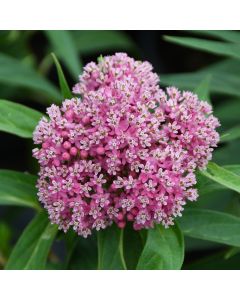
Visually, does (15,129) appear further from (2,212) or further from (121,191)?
(2,212)

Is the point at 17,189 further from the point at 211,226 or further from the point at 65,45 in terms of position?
the point at 65,45

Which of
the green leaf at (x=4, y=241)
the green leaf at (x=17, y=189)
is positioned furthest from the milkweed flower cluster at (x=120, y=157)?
the green leaf at (x=4, y=241)

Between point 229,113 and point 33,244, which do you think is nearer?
Answer: point 33,244

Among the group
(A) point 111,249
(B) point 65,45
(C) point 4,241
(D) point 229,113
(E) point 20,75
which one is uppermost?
(B) point 65,45

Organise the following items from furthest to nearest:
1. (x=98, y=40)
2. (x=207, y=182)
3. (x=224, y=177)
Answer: (x=98, y=40) → (x=207, y=182) → (x=224, y=177)

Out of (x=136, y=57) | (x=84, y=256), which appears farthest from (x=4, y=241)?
(x=136, y=57)
